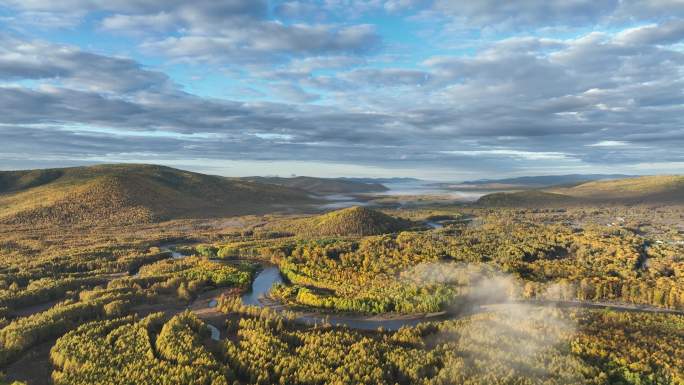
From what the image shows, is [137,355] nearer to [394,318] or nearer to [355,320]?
[355,320]

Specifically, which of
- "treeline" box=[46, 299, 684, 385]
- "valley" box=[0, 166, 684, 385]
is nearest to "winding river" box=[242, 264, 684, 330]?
"valley" box=[0, 166, 684, 385]

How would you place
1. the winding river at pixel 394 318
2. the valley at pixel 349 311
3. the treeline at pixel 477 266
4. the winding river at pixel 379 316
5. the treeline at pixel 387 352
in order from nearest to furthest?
the treeline at pixel 387 352, the valley at pixel 349 311, the winding river at pixel 379 316, the winding river at pixel 394 318, the treeline at pixel 477 266

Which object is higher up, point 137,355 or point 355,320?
point 137,355

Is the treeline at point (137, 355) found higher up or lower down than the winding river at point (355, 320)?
higher up

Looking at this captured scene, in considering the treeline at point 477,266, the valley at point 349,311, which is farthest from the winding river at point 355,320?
the treeline at point 477,266

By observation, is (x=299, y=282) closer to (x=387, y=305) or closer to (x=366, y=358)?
(x=387, y=305)

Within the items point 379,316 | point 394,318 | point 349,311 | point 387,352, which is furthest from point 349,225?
point 387,352

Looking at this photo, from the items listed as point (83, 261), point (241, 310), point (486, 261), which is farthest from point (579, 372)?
point (83, 261)

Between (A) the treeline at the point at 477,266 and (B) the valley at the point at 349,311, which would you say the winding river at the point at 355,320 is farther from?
(A) the treeline at the point at 477,266

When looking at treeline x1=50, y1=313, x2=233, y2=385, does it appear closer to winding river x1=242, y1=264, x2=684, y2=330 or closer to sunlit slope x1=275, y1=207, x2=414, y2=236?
winding river x1=242, y1=264, x2=684, y2=330
